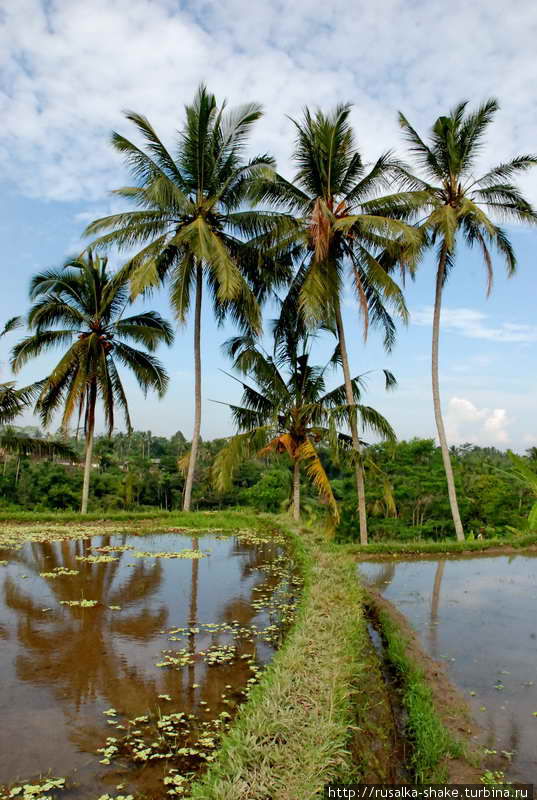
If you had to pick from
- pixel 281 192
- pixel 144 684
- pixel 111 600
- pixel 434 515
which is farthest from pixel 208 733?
pixel 434 515

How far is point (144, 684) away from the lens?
474cm

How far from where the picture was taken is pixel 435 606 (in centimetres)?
810

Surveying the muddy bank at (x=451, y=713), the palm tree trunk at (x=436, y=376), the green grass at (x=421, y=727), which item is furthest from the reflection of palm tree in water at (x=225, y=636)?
Result: the palm tree trunk at (x=436, y=376)

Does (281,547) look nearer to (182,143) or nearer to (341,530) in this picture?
(182,143)

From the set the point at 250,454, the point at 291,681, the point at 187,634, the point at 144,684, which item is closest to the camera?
the point at 291,681

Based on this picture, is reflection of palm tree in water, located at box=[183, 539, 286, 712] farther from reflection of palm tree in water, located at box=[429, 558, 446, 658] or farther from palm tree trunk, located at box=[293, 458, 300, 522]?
palm tree trunk, located at box=[293, 458, 300, 522]

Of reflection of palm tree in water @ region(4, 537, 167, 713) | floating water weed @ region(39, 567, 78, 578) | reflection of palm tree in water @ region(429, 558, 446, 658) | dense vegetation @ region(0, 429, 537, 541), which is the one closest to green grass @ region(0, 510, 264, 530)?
reflection of palm tree in water @ region(4, 537, 167, 713)

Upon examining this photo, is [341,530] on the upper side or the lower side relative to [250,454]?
lower

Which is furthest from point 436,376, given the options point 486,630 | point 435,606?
point 486,630

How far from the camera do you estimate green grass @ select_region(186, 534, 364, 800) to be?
9.00 ft

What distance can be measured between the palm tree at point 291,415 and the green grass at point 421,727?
8364 mm

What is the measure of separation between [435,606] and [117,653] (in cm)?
465

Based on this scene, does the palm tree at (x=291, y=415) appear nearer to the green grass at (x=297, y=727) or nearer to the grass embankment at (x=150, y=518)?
the grass embankment at (x=150, y=518)

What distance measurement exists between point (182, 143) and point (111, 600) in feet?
39.0
